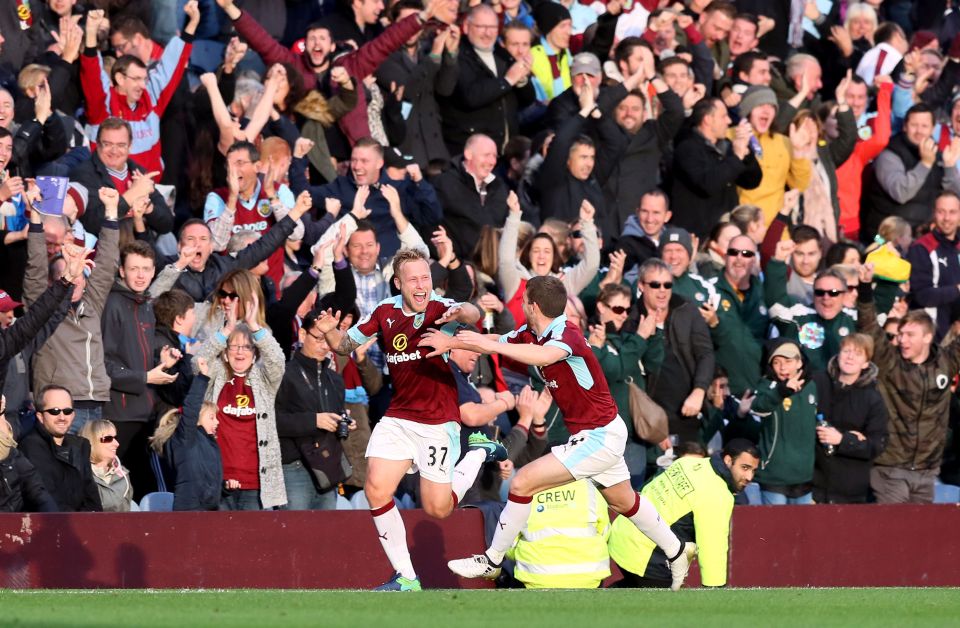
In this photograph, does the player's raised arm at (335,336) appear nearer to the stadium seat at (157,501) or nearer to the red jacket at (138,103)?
the stadium seat at (157,501)

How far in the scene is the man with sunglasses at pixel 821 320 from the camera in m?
15.6

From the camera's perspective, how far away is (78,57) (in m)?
15.2

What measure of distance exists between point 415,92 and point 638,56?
7.32ft

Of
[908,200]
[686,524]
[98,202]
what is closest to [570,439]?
[686,524]

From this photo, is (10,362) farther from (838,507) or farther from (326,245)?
(838,507)

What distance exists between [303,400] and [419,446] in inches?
80.2

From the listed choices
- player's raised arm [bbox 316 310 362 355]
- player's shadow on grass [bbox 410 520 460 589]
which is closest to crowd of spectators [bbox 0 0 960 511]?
player's shadow on grass [bbox 410 520 460 589]

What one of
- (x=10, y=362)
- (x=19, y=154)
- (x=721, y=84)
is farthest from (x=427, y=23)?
(x=10, y=362)

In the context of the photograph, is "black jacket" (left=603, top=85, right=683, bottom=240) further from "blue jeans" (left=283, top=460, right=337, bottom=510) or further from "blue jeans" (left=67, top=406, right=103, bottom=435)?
"blue jeans" (left=67, top=406, right=103, bottom=435)

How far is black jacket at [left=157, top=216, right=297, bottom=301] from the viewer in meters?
14.1

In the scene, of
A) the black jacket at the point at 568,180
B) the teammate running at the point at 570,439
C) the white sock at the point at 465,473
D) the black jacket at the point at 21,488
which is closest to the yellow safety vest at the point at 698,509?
the teammate running at the point at 570,439

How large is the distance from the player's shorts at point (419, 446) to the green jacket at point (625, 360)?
8.81ft

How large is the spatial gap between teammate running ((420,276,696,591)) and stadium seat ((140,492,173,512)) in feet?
8.89

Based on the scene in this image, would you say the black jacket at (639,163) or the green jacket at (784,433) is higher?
the black jacket at (639,163)
